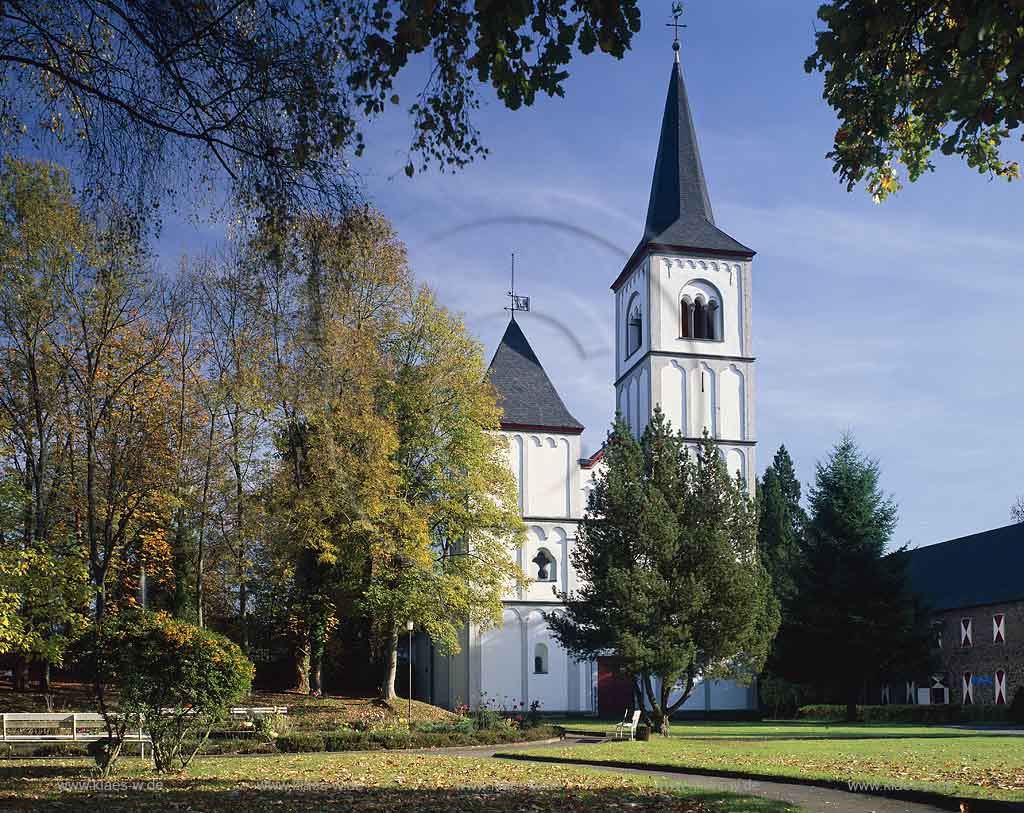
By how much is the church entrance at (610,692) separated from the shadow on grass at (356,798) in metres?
32.0

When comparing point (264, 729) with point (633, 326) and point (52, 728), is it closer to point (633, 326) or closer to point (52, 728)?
point (52, 728)

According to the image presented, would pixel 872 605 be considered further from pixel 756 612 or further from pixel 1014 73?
pixel 1014 73

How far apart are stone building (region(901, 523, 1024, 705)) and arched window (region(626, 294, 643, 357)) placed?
15771 mm

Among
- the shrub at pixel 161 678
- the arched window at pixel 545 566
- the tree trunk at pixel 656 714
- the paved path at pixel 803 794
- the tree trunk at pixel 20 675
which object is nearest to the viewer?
the paved path at pixel 803 794

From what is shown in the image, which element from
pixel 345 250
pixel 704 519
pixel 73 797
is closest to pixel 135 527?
pixel 704 519

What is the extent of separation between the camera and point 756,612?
28.6 metres

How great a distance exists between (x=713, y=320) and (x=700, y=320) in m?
0.60

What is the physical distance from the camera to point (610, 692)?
44938mm

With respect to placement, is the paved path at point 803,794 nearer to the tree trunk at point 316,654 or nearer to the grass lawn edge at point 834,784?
the grass lawn edge at point 834,784

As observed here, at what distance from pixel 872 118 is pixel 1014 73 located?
2.65 meters

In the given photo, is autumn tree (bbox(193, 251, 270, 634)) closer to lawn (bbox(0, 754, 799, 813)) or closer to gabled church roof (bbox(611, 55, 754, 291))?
lawn (bbox(0, 754, 799, 813))

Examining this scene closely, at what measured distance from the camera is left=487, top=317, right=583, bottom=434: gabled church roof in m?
47.2

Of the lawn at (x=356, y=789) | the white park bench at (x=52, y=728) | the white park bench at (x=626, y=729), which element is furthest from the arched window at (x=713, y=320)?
the lawn at (x=356, y=789)

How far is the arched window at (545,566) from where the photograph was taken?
150ft
